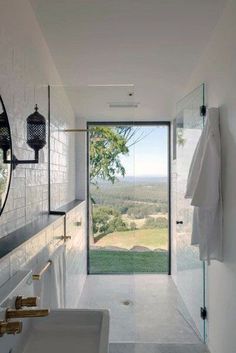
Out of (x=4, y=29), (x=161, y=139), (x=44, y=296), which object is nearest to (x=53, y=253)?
(x=44, y=296)

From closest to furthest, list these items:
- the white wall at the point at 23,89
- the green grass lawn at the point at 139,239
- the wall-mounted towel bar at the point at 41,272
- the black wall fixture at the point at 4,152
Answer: the black wall fixture at the point at 4,152, the white wall at the point at 23,89, the wall-mounted towel bar at the point at 41,272, the green grass lawn at the point at 139,239

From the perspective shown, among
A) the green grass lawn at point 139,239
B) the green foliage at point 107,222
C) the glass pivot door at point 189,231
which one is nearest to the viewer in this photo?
the glass pivot door at point 189,231

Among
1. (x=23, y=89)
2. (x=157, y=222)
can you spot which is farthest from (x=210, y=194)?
(x=157, y=222)

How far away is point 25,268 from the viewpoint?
5.14ft

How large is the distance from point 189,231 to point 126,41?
1859 millimetres

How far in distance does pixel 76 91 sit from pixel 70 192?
122 centimetres

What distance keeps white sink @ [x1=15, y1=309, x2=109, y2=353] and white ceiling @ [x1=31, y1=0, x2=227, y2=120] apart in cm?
165

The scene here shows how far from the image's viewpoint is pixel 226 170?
6.84ft

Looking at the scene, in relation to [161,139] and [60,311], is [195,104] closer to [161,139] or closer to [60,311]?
[161,139]

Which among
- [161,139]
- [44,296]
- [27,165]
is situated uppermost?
[161,139]

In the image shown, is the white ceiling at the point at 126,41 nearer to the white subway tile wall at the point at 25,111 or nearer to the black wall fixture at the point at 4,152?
the white subway tile wall at the point at 25,111

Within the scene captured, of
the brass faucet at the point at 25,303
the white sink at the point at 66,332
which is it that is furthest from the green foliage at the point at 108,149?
the brass faucet at the point at 25,303

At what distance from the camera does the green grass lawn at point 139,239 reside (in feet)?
Answer: 11.9

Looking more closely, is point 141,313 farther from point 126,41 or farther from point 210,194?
point 126,41
